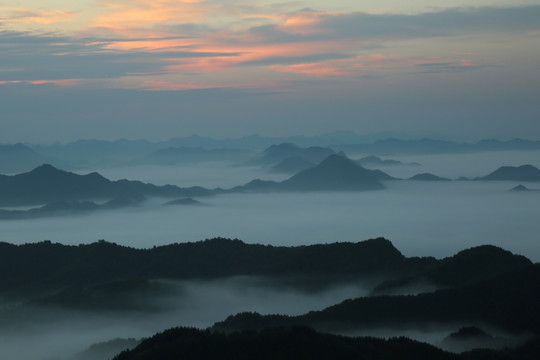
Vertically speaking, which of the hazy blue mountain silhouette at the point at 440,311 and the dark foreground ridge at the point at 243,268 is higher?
the dark foreground ridge at the point at 243,268

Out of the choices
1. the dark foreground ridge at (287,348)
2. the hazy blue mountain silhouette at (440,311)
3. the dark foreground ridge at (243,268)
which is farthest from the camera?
the dark foreground ridge at (243,268)

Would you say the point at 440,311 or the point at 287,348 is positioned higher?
the point at 440,311

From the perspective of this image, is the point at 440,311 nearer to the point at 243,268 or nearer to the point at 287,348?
the point at 287,348

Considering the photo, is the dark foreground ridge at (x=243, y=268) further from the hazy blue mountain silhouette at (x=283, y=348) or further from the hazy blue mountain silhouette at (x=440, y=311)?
the hazy blue mountain silhouette at (x=283, y=348)

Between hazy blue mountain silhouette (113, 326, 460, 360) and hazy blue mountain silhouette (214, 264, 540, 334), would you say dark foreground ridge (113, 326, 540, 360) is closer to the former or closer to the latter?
hazy blue mountain silhouette (113, 326, 460, 360)

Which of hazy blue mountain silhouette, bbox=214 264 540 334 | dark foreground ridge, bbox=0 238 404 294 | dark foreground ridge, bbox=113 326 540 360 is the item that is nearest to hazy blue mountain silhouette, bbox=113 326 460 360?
dark foreground ridge, bbox=113 326 540 360

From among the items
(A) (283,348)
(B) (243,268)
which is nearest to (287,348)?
(A) (283,348)

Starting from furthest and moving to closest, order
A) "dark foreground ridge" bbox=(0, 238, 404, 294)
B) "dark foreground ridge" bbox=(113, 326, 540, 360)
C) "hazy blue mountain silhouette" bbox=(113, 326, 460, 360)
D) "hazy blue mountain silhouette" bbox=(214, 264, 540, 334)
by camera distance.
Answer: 1. "dark foreground ridge" bbox=(0, 238, 404, 294)
2. "hazy blue mountain silhouette" bbox=(214, 264, 540, 334)
3. "dark foreground ridge" bbox=(113, 326, 540, 360)
4. "hazy blue mountain silhouette" bbox=(113, 326, 460, 360)

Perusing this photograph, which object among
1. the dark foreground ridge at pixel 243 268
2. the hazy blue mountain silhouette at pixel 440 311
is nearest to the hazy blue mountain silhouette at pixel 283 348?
the hazy blue mountain silhouette at pixel 440 311

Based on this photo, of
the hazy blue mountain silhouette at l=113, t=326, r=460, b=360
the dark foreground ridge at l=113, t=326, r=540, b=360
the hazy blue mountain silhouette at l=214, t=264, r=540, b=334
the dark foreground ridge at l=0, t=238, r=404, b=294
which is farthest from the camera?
the dark foreground ridge at l=0, t=238, r=404, b=294

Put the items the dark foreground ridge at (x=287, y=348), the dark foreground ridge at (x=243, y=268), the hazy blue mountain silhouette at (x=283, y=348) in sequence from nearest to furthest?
the hazy blue mountain silhouette at (x=283, y=348) < the dark foreground ridge at (x=287, y=348) < the dark foreground ridge at (x=243, y=268)

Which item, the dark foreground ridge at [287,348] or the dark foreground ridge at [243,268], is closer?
the dark foreground ridge at [287,348]
